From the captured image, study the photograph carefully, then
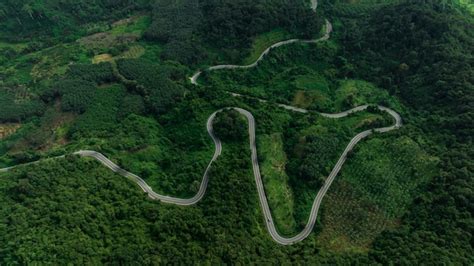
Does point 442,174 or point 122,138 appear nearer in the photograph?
point 442,174

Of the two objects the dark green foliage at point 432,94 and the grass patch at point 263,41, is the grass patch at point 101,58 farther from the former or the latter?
the dark green foliage at point 432,94

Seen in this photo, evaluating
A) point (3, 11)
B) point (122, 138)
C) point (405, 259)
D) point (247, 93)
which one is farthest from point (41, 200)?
point (3, 11)

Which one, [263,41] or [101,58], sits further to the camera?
[263,41]

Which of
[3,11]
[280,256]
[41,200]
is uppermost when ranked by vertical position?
[3,11]

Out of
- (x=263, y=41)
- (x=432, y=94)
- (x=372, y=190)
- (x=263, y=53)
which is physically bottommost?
(x=372, y=190)

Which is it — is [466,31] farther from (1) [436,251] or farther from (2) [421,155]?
(1) [436,251]

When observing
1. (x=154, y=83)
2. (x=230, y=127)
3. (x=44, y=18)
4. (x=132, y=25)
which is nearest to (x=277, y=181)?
(x=230, y=127)

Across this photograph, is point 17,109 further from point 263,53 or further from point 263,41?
point 263,41
